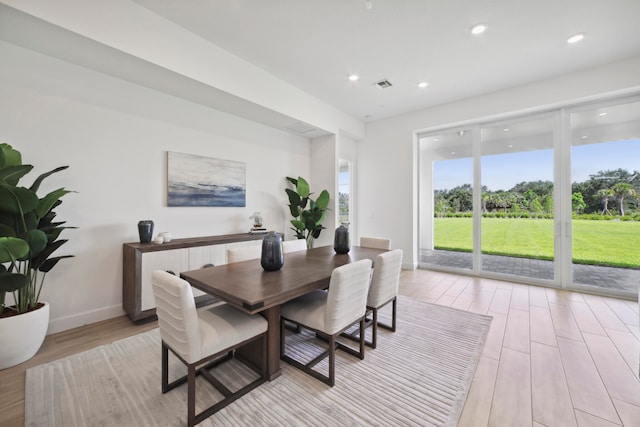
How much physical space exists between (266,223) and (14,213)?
9.93 feet

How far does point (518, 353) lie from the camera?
224cm

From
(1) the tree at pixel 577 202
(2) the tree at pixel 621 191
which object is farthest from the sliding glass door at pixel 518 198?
(2) the tree at pixel 621 191

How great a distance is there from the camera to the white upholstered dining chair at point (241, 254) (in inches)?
101

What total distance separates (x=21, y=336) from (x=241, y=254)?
1.77 metres

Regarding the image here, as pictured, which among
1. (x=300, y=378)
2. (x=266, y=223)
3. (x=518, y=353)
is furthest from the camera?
(x=266, y=223)

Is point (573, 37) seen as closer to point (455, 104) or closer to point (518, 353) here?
point (455, 104)

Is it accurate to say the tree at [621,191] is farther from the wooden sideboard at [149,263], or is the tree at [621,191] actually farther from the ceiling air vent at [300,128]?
the wooden sideboard at [149,263]

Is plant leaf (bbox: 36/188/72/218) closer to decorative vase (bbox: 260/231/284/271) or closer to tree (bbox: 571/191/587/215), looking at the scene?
decorative vase (bbox: 260/231/284/271)

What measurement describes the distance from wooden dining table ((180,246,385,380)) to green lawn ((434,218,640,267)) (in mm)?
3534

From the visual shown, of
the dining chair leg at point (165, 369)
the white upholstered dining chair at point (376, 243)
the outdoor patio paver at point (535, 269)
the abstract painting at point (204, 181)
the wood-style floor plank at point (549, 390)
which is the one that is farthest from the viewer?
the outdoor patio paver at point (535, 269)

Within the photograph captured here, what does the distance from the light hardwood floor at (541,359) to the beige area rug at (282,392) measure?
0.41 feet

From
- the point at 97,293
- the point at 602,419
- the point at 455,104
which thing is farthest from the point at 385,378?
the point at 455,104

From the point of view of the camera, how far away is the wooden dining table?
153 cm

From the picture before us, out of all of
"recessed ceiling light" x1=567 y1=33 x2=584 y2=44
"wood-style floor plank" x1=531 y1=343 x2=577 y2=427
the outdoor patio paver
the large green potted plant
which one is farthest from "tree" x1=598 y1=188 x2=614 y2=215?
the large green potted plant
